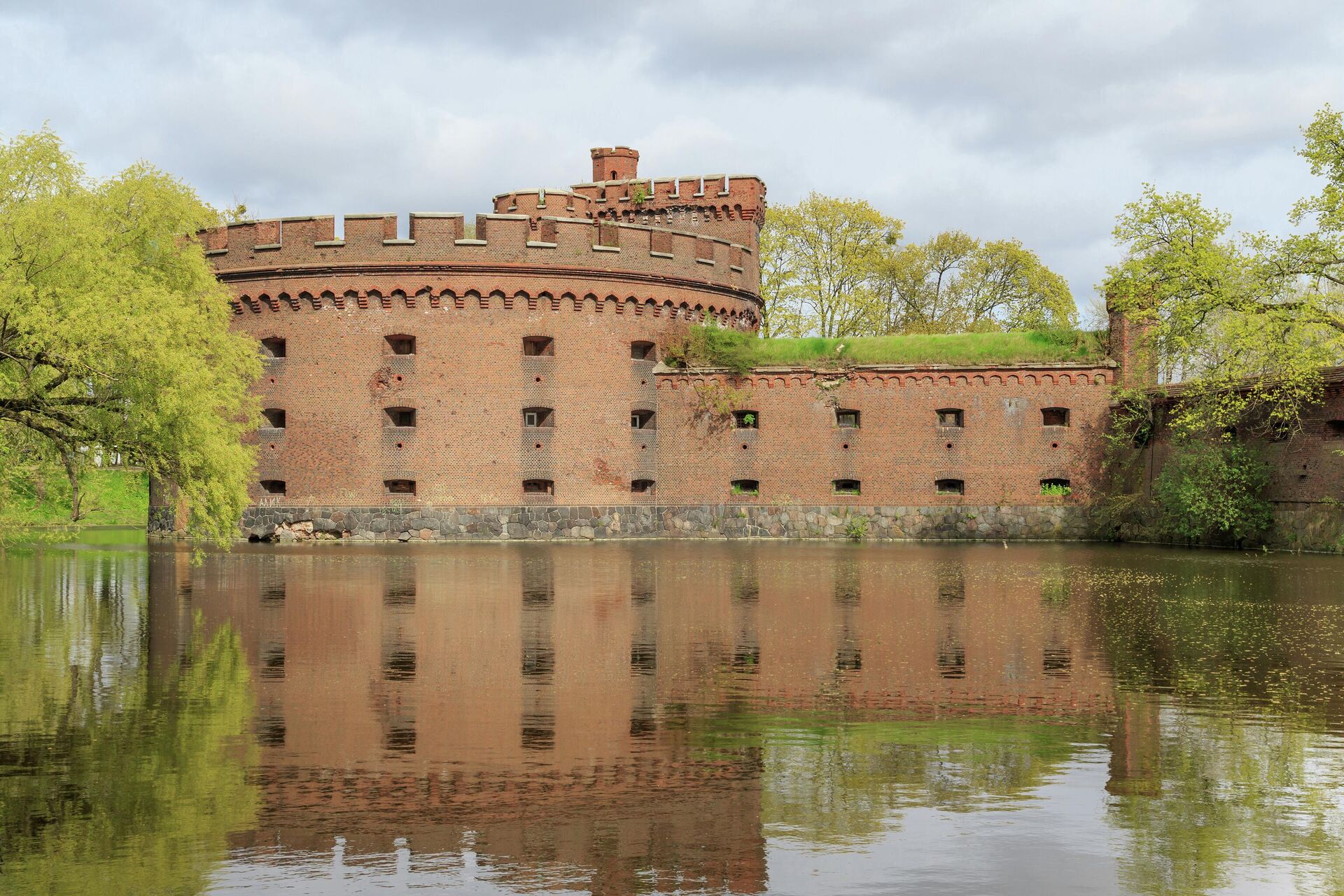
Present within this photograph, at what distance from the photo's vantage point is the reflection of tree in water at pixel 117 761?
16.2 feet

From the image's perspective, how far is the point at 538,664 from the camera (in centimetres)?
987

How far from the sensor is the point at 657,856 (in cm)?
508

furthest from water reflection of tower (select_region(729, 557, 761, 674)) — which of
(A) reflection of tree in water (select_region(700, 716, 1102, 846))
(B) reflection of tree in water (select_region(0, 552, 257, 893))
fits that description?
(B) reflection of tree in water (select_region(0, 552, 257, 893))

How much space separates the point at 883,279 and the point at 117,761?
43.3 metres

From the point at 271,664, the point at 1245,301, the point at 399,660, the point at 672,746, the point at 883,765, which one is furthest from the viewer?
the point at 1245,301

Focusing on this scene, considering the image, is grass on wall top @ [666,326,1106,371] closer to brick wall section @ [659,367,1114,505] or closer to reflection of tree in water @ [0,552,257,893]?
brick wall section @ [659,367,1114,505]

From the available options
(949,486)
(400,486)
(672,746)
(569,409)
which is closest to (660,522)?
(569,409)

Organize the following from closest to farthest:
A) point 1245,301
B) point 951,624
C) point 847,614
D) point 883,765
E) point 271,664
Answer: point 883,765
point 271,664
point 951,624
point 847,614
point 1245,301

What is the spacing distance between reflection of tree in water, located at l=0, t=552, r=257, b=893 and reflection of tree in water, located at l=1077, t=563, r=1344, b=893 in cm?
361

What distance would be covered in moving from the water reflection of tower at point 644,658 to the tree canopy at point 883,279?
1158 inches

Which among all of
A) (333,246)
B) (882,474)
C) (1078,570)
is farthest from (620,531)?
(1078,570)

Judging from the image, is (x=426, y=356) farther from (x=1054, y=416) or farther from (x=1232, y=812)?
(x=1232, y=812)

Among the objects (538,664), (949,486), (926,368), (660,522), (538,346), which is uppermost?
(538,346)

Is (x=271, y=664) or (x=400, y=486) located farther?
(x=400, y=486)
